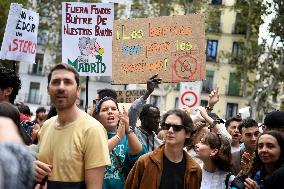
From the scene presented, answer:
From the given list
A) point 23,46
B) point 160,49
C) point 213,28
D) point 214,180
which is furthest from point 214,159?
point 213,28

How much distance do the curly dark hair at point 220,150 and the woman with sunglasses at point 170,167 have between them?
1.14ft

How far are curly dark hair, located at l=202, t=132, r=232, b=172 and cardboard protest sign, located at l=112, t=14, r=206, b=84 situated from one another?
7.60 ft

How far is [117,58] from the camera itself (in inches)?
305

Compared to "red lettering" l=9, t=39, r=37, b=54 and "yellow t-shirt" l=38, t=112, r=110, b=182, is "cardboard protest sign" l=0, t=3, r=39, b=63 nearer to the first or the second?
"red lettering" l=9, t=39, r=37, b=54

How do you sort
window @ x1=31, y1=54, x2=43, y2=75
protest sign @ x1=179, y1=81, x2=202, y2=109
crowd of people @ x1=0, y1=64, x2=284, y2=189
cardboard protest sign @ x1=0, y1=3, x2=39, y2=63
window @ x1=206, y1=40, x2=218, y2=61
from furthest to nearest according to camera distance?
1. window @ x1=206, y1=40, x2=218, y2=61
2. window @ x1=31, y1=54, x2=43, y2=75
3. protest sign @ x1=179, y1=81, x2=202, y2=109
4. cardboard protest sign @ x1=0, y1=3, x2=39, y2=63
5. crowd of people @ x1=0, y1=64, x2=284, y2=189

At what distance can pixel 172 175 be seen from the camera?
15.1 ft

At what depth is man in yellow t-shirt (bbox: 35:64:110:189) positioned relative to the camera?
12.1 feet

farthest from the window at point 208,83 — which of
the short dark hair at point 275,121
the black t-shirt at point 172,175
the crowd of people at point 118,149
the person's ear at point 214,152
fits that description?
the black t-shirt at point 172,175

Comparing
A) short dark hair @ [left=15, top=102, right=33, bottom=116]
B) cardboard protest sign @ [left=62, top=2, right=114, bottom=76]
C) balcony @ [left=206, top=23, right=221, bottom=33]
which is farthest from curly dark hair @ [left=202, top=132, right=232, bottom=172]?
balcony @ [left=206, top=23, right=221, bottom=33]

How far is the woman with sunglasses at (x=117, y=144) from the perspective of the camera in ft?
16.5

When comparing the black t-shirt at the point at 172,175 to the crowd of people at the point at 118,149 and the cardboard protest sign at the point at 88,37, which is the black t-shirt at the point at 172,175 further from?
the cardboard protest sign at the point at 88,37

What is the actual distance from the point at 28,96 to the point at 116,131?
47829mm

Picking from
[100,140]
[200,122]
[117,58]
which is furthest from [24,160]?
[117,58]

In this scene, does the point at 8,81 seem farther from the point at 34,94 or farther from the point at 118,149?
the point at 34,94
